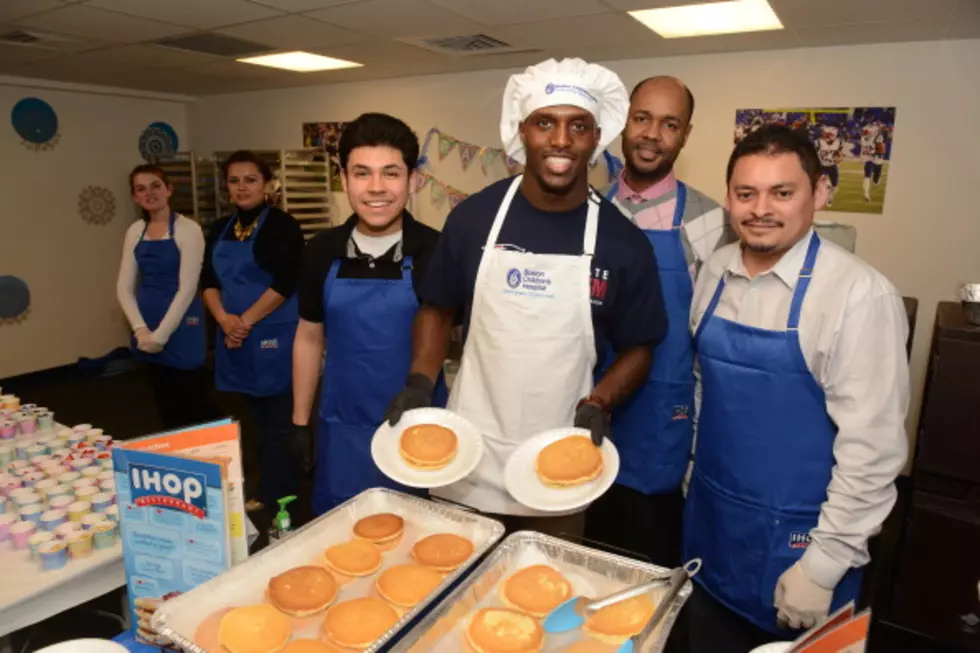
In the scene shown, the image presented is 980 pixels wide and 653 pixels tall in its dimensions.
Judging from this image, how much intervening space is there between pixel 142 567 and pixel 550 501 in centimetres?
80

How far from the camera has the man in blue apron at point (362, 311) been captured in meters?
2.02

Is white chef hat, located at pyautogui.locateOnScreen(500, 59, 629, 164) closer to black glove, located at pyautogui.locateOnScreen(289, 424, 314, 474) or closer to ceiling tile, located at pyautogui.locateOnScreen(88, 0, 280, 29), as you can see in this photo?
black glove, located at pyautogui.locateOnScreen(289, 424, 314, 474)

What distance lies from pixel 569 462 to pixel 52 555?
1.21 meters

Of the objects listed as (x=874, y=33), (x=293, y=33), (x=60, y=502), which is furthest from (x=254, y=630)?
(x=874, y=33)

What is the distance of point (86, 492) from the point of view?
176 cm

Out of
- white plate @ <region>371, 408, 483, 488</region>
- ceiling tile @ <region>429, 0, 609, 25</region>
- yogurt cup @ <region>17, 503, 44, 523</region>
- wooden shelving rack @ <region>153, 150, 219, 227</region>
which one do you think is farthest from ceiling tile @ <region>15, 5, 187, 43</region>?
white plate @ <region>371, 408, 483, 488</region>

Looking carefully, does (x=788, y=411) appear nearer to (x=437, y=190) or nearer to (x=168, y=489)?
(x=168, y=489)

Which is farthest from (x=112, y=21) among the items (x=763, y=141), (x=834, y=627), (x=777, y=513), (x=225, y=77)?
(x=834, y=627)

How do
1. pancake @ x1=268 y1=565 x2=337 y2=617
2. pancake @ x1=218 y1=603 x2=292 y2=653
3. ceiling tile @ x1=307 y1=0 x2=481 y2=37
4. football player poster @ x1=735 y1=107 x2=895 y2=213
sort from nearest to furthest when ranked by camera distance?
pancake @ x1=218 y1=603 x2=292 y2=653, pancake @ x1=268 y1=565 x2=337 y2=617, ceiling tile @ x1=307 y1=0 x2=481 y2=37, football player poster @ x1=735 y1=107 x2=895 y2=213

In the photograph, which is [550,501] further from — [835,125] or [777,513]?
[835,125]

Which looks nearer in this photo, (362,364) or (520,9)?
(362,364)

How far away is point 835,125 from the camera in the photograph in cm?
411

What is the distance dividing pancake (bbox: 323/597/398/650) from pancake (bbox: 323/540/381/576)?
0.09m

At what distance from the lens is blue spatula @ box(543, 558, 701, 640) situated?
111 cm
